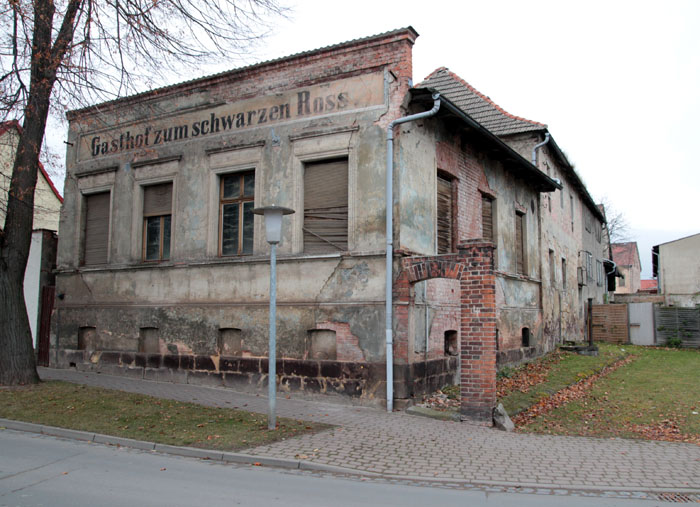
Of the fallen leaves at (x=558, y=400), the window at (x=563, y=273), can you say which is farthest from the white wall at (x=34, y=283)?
the window at (x=563, y=273)

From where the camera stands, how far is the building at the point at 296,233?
11312 millimetres

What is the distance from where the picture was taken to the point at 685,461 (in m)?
7.35

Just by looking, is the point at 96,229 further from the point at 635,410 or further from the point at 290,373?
the point at 635,410

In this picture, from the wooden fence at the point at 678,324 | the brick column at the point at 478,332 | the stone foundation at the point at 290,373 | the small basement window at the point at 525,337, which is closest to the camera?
the brick column at the point at 478,332

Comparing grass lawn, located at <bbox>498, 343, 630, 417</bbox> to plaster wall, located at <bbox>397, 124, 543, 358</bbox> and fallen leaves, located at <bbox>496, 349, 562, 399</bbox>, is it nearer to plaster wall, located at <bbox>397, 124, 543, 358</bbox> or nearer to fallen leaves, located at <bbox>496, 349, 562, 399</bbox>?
fallen leaves, located at <bbox>496, 349, 562, 399</bbox>

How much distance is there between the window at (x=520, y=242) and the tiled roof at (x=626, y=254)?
2353 inches

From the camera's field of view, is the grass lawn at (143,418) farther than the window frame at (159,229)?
No

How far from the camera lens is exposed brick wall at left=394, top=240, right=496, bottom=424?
31.8 feet

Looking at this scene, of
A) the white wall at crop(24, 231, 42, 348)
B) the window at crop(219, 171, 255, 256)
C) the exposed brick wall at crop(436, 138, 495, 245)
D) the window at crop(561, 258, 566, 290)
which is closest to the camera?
the window at crop(219, 171, 255, 256)

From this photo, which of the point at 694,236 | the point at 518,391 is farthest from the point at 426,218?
the point at 694,236

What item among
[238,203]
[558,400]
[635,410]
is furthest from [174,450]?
[635,410]

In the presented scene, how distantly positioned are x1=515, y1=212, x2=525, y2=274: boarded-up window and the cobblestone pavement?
31.5ft

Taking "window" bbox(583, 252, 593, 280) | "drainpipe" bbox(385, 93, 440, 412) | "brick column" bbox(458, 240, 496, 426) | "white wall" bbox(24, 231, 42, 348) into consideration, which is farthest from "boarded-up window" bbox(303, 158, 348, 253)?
"window" bbox(583, 252, 593, 280)

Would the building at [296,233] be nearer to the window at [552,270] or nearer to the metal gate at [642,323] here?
the window at [552,270]
